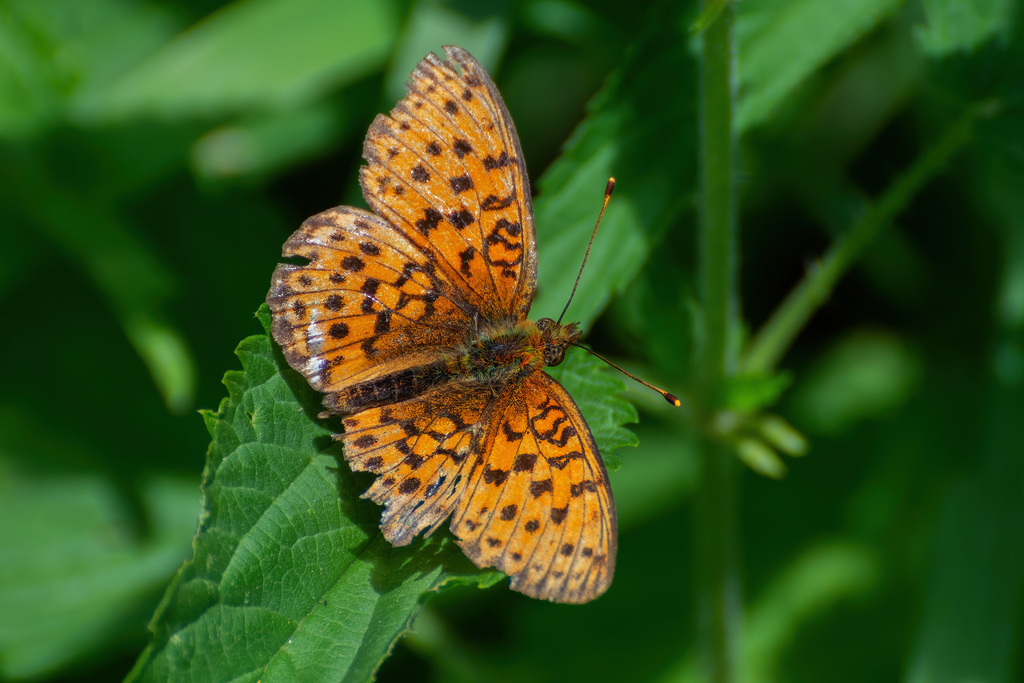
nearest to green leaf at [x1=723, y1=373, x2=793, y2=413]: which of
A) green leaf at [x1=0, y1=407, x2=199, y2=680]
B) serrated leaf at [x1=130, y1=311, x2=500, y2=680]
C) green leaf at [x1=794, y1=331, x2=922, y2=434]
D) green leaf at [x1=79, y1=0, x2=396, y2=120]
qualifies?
serrated leaf at [x1=130, y1=311, x2=500, y2=680]

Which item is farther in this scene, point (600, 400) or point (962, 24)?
point (962, 24)

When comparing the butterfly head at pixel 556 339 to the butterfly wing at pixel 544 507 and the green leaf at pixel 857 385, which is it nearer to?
the butterfly wing at pixel 544 507

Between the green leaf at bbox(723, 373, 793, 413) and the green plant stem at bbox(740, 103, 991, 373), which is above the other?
the green plant stem at bbox(740, 103, 991, 373)

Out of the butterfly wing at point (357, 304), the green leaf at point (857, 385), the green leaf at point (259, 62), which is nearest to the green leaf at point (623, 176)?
the butterfly wing at point (357, 304)

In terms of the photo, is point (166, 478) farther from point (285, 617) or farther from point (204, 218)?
point (285, 617)

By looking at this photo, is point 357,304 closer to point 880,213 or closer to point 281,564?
point 281,564

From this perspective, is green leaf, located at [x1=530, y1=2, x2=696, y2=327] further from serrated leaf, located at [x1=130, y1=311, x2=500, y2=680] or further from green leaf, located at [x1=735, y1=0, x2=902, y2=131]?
serrated leaf, located at [x1=130, y1=311, x2=500, y2=680]

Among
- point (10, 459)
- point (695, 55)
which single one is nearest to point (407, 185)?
point (695, 55)

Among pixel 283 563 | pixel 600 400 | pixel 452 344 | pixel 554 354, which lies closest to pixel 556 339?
pixel 554 354
